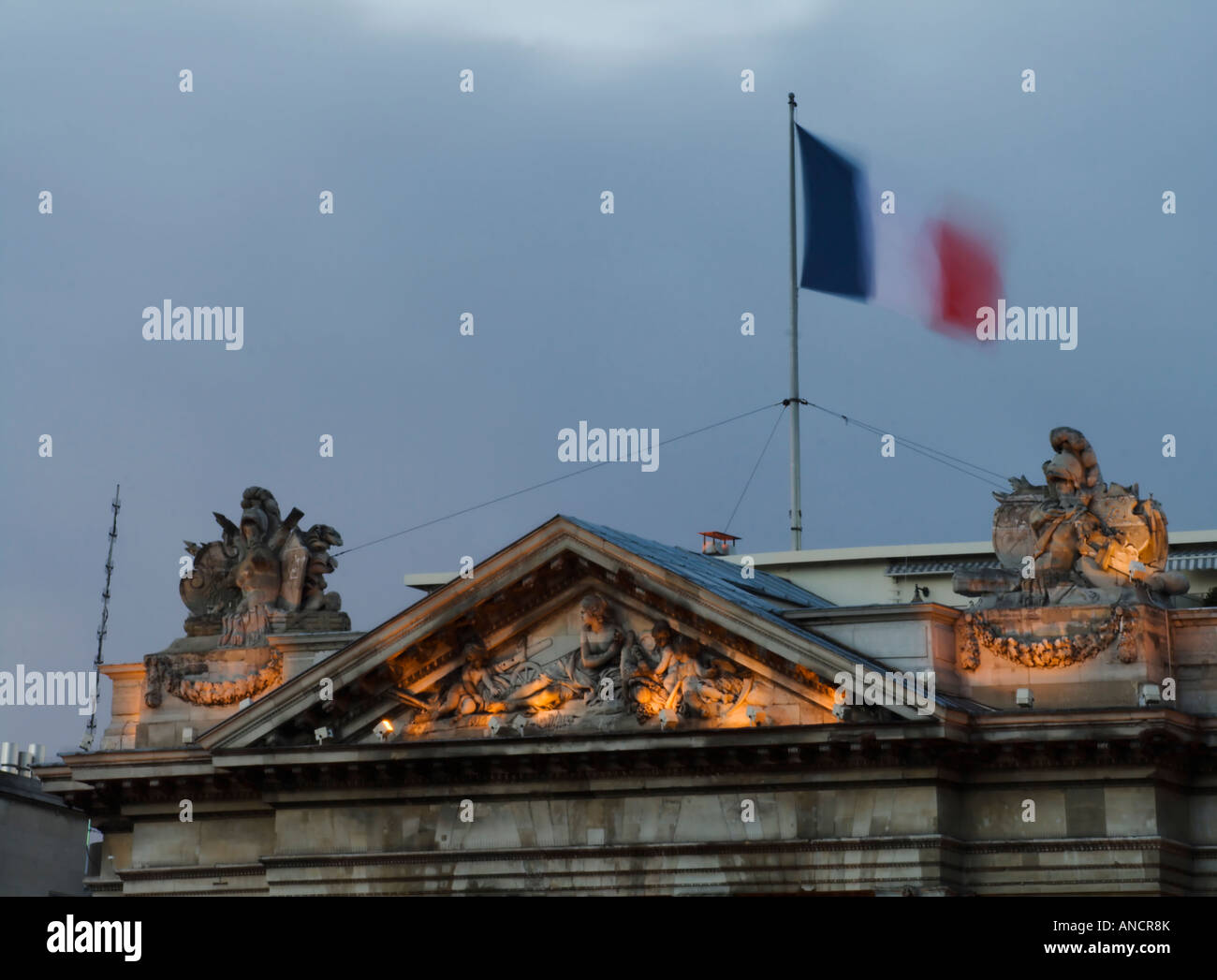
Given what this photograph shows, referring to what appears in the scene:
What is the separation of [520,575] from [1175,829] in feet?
41.1

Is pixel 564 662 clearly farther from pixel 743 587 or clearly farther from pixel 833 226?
pixel 833 226

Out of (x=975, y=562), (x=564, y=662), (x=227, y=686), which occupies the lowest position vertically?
(x=564, y=662)

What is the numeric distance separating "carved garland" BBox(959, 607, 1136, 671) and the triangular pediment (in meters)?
2.48

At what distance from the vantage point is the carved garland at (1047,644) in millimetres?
48719

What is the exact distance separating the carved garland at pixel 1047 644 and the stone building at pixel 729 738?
1.8 inches

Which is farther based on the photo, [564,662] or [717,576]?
[717,576]

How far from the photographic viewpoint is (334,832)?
5234 cm

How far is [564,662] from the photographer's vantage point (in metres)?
51.2

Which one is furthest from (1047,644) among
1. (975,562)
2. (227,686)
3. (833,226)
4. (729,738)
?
(975,562)

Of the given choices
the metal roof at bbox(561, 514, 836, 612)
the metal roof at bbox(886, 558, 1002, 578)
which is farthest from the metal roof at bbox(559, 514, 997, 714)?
the metal roof at bbox(886, 558, 1002, 578)

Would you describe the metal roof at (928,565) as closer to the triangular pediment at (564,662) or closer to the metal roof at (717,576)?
the metal roof at (717,576)

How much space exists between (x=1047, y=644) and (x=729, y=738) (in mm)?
5856

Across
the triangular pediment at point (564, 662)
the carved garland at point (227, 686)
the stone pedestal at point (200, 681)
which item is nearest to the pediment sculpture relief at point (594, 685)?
the triangular pediment at point (564, 662)

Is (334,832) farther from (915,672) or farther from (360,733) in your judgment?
(915,672)
